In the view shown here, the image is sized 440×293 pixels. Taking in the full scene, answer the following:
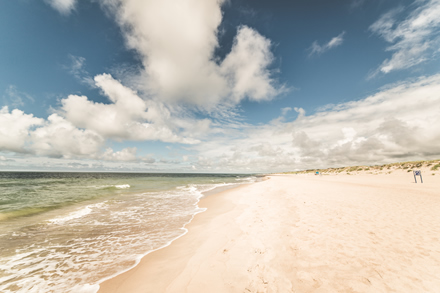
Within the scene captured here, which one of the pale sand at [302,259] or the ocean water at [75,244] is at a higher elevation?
the pale sand at [302,259]

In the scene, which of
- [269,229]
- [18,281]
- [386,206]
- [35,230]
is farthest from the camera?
[386,206]

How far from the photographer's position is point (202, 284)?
4.45m

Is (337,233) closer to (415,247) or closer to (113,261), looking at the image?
(415,247)

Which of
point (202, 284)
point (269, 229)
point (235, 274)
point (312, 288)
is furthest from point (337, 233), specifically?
point (202, 284)

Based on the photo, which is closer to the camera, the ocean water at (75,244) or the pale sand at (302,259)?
the pale sand at (302,259)

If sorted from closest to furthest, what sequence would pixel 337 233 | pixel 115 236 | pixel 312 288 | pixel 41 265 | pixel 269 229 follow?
pixel 312 288 → pixel 41 265 → pixel 337 233 → pixel 269 229 → pixel 115 236

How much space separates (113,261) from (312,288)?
662cm

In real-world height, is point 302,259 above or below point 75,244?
above

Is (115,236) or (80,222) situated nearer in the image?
(115,236)

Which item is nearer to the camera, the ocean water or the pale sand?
the pale sand

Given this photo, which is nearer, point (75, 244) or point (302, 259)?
point (302, 259)

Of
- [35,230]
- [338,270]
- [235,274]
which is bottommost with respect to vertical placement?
[35,230]

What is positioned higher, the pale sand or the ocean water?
the pale sand

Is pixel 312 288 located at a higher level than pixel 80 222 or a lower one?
higher
